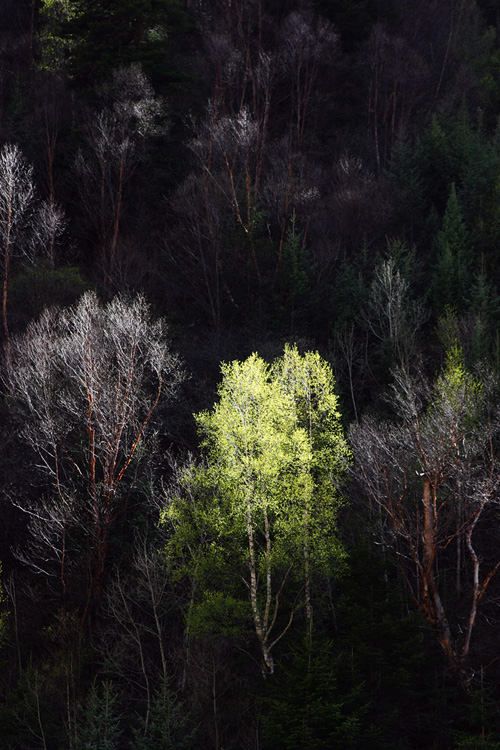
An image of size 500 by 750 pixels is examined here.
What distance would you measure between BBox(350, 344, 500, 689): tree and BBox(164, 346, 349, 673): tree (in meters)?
1.81

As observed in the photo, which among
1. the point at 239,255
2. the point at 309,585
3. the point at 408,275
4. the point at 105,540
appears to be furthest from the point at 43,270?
the point at 309,585

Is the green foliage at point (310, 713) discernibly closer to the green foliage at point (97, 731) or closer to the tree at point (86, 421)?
the green foliage at point (97, 731)

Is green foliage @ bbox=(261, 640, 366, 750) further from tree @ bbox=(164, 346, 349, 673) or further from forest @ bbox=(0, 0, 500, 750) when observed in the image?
tree @ bbox=(164, 346, 349, 673)

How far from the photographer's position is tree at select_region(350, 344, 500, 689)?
2195 centimetres

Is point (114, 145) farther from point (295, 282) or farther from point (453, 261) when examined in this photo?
point (453, 261)

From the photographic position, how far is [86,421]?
89.4 ft

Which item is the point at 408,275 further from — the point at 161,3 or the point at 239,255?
the point at 161,3

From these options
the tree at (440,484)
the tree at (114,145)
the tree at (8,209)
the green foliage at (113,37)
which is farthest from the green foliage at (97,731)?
the green foliage at (113,37)

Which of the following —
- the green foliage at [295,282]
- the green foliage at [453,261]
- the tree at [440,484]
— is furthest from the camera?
the green foliage at [453,261]

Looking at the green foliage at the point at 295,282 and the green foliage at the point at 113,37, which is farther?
the green foliage at the point at 113,37

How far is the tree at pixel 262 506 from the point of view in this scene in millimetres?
21562

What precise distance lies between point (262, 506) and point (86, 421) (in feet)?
27.3

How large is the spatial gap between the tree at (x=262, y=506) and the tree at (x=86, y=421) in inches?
170

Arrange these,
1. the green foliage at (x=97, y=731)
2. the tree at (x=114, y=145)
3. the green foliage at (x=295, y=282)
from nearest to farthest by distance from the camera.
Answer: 1. the green foliage at (x=97, y=731)
2. the green foliage at (x=295, y=282)
3. the tree at (x=114, y=145)
